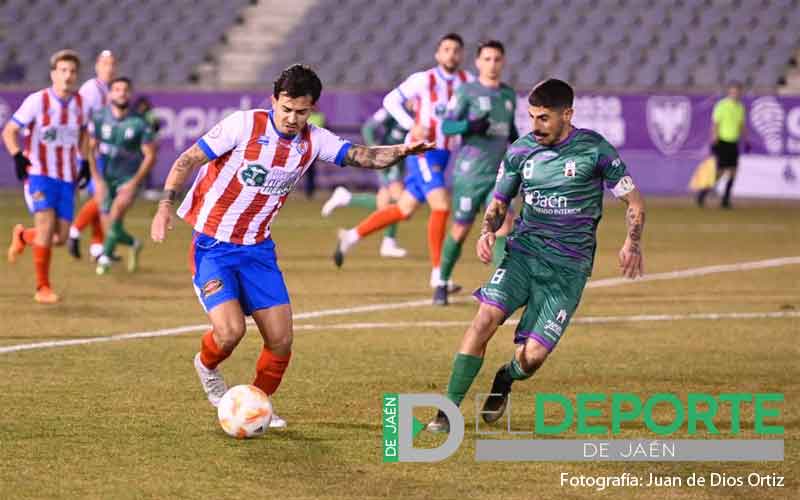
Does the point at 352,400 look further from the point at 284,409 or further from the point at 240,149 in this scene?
the point at 240,149

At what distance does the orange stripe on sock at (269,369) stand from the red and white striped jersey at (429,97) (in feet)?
20.7

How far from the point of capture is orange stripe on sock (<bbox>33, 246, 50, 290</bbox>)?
13.1m

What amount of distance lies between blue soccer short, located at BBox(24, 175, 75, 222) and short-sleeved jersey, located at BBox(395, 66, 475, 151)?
326cm

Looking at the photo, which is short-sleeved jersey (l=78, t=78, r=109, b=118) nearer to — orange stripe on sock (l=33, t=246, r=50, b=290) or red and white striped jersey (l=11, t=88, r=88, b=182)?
red and white striped jersey (l=11, t=88, r=88, b=182)

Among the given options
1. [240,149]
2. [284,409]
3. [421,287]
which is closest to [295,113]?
[240,149]

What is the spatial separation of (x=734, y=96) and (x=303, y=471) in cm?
1968

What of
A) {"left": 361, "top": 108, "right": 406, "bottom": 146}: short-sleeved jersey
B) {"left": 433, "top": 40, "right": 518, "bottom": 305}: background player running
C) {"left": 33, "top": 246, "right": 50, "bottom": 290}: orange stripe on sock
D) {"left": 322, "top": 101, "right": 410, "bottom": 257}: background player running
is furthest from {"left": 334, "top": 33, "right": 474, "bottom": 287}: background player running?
{"left": 361, "top": 108, "right": 406, "bottom": 146}: short-sleeved jersey

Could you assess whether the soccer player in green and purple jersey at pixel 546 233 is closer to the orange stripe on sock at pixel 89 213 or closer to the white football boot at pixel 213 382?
the white football boot at pixel 213 382

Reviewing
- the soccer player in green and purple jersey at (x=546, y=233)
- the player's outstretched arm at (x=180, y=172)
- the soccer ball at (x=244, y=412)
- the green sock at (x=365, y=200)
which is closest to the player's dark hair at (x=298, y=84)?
the player's outstretched arm at (x=180, y=172)

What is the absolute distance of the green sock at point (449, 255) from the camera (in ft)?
42.8

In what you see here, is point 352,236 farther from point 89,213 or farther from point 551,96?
point 551,96

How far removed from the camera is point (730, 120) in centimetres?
2516

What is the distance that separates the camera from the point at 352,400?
8.66 metres

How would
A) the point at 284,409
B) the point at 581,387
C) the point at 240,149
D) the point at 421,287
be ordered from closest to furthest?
the point at 240,149 < the point at 284,409 < the point at 581,387 < the point at 421,287
